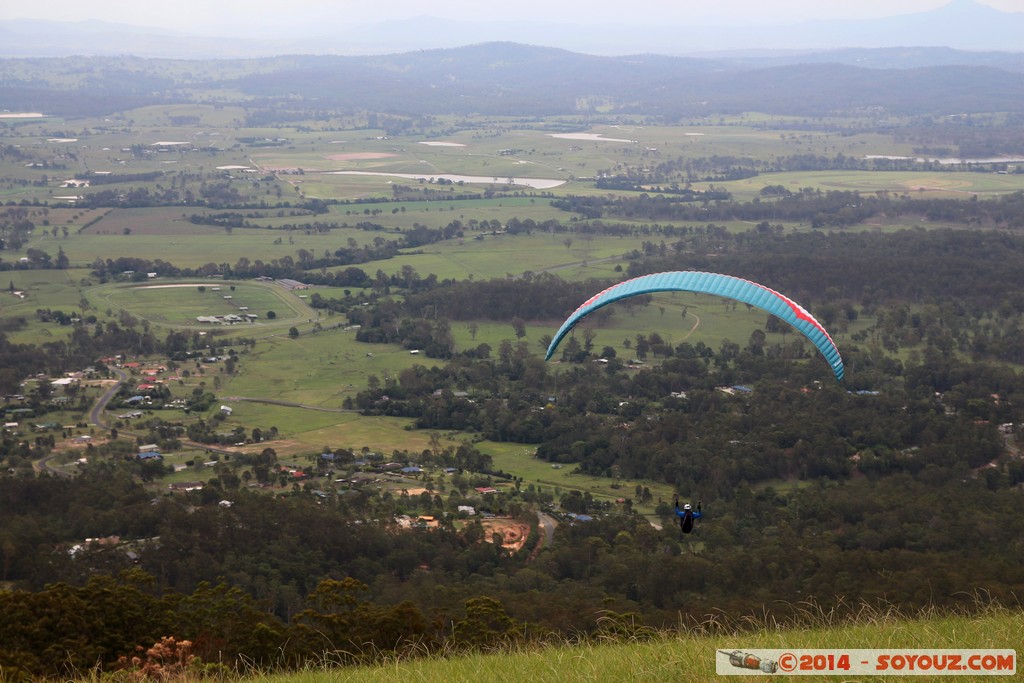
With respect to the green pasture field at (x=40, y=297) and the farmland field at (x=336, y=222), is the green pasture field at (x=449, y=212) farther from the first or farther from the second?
the green pasture field at (x=40, y=297)

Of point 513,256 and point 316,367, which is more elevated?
point 513,256

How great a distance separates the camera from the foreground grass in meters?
11.5

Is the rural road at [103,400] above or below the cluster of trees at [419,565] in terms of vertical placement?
below

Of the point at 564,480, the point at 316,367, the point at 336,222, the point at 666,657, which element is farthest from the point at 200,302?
the point at 666,657

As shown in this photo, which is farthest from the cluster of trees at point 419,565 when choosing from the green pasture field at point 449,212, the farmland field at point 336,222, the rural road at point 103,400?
the green pasture field at point 449,212

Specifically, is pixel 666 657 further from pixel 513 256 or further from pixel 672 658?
pixel 513 256

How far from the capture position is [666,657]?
12031 mm

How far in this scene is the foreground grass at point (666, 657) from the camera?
37.6 feet

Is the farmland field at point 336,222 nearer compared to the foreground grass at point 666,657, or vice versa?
the foreground grass at point 666,657

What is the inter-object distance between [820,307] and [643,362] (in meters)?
14.6

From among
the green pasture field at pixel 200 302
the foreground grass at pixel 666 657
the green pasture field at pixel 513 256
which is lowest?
the green pasture field at pixel 200 302

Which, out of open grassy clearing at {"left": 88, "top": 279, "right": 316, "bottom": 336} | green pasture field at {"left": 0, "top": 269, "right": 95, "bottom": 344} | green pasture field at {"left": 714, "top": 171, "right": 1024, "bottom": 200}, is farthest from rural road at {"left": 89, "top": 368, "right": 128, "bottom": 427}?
green pasture field at {"left": 714, "top": 171, "right": 1024, "bottom": 200}

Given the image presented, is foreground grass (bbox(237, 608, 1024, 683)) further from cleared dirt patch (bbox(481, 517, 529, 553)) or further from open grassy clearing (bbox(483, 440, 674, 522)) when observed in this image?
open grassy clearing (bbox(483, 440, 674, 522))

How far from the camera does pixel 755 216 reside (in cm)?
10462
